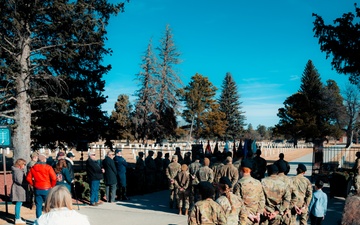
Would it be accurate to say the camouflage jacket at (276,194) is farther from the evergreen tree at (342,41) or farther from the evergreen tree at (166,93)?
the evergreen tree at (166,93)

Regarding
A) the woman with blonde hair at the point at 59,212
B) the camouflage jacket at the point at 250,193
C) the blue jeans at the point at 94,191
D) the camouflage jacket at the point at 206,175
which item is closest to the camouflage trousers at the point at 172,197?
the camouflage jacket at the point at 206,175

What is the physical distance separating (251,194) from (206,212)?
1.81 m

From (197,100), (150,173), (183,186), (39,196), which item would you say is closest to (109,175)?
(183,186)

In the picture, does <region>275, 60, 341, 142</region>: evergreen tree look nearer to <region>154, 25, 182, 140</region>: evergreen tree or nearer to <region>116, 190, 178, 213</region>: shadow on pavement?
<region>154, 25, 182, 140</region>: evergreen tree

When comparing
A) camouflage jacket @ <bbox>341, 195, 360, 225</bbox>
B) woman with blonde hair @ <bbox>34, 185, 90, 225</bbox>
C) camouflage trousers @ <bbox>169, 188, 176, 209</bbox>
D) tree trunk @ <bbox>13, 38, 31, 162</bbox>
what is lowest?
camouflage trousers @ <bbox>169, 188, 176, 209</bbox>

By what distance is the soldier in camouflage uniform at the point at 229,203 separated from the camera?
5.16 metres

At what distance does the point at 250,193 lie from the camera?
246 inches

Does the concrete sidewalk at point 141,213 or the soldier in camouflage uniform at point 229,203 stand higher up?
the soldier in camouflage uniform at point 229,203

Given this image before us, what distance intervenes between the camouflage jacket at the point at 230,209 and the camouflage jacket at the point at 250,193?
0.37 m

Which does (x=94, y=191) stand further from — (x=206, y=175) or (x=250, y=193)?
(x=250, y=193)

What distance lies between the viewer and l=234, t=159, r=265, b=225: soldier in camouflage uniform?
6.25m

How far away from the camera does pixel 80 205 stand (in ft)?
40.0

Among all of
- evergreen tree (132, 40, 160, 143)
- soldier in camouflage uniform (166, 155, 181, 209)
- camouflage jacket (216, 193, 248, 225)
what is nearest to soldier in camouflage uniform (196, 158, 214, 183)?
soldier in camouflage uniform (166, 155, 181, 209)

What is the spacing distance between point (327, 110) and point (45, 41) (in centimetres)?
5517
